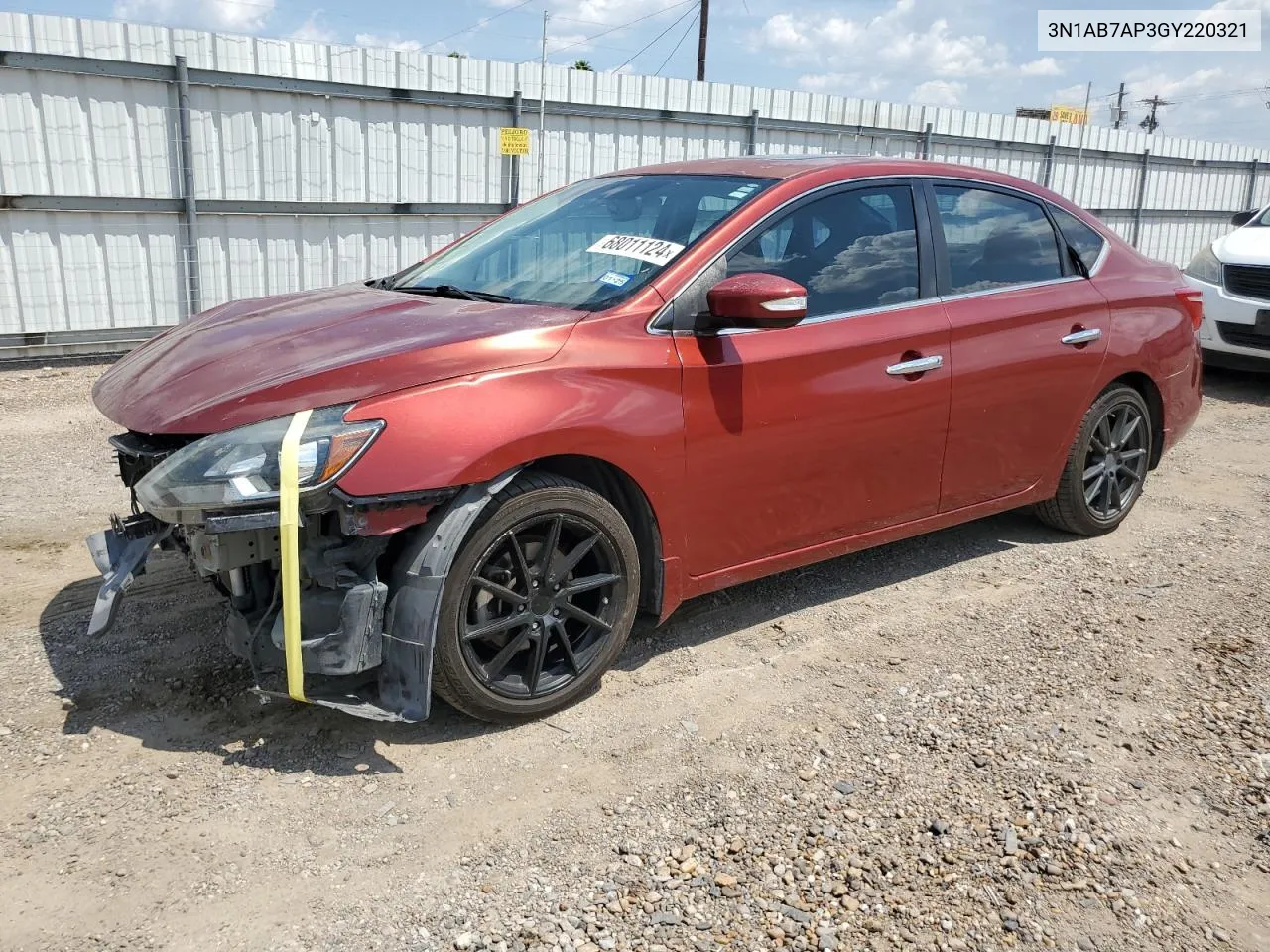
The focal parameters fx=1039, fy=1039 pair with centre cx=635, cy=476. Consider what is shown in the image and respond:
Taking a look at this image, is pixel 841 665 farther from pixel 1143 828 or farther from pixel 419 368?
pixel 419 368

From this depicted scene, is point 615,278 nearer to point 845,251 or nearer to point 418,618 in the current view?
point 845,251

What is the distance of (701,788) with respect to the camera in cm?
297

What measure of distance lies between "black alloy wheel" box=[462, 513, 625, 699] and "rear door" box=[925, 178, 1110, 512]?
5.61 feet

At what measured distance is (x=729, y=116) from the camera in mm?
12062

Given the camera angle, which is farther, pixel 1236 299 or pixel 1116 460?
pixel 1236 299

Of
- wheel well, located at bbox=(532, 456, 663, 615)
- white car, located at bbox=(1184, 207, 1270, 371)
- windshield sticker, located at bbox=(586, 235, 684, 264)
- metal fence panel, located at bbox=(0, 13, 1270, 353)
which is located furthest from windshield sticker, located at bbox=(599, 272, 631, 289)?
white car, located at bbox=(1184, 207, 1270, 371)

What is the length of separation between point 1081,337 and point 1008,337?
1.80 feet

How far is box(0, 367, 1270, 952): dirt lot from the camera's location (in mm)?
2447

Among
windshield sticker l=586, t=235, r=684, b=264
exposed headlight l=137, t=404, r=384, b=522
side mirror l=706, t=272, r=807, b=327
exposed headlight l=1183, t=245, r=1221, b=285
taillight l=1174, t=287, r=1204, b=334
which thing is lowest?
exposed headlight l=1183, t=245, r=1221, b=285

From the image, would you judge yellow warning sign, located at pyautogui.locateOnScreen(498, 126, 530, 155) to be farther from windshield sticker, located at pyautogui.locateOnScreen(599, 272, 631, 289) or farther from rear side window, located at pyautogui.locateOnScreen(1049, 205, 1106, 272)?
windshield sticker, located at pyautogui.locateOnScreen(599, 272, 631, 289)

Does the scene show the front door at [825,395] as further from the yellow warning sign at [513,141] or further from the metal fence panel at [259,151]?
the yellow warning sign at [513,141]

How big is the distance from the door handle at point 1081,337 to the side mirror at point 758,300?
181 cm

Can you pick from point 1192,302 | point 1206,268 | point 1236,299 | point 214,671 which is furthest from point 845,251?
point 1206,268

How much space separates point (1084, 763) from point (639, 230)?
233 centimetres
